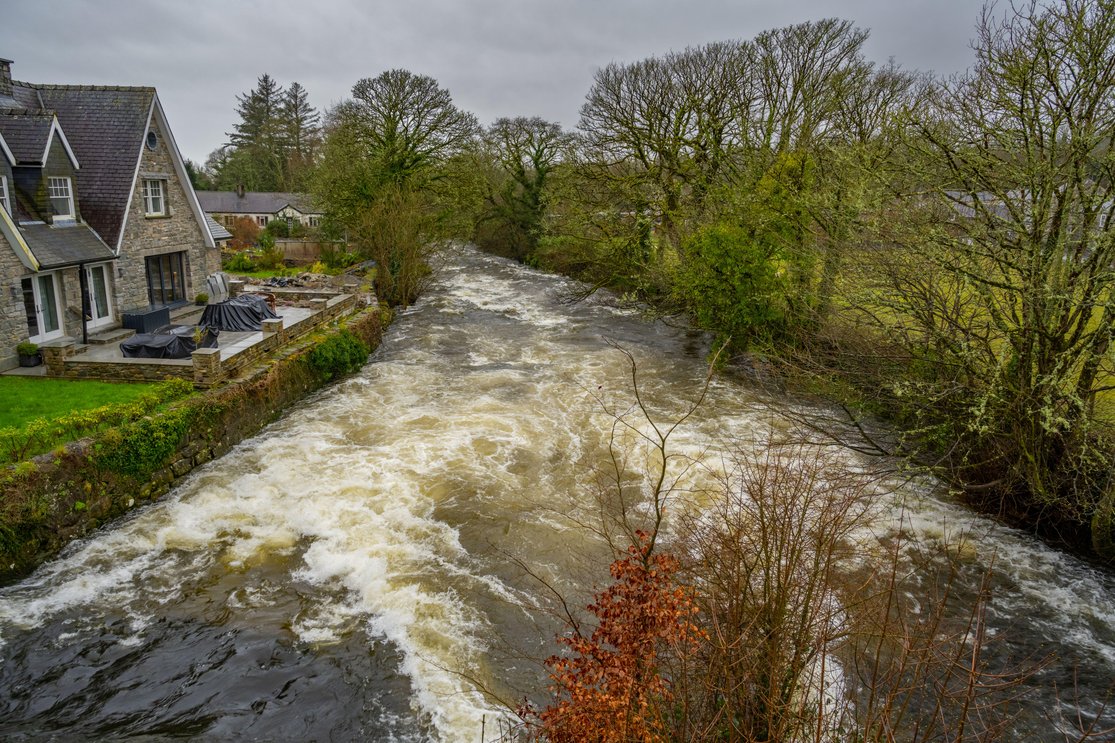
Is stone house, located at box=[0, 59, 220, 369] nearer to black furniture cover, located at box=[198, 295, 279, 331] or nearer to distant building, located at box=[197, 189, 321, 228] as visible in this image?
black furniture cover, located at box=[198, 295, 279, 331]

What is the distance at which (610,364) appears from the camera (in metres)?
23.4

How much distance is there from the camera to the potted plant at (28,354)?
16.0m

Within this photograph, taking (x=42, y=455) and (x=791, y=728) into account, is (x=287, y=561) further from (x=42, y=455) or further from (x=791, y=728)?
(x=791, y=728)

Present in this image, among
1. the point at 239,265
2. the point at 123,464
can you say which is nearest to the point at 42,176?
the point at 123,464

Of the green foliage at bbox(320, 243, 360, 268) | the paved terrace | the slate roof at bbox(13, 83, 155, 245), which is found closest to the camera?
the paved terrace

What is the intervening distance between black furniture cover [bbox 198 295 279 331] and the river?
4404mm

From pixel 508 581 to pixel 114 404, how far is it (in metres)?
9.10

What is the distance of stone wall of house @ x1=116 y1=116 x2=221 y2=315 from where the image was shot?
20.8m

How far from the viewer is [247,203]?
53.1m

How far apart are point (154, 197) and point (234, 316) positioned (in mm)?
5967

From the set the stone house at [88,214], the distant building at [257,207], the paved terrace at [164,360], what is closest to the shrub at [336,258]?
the stone house at [88,214]

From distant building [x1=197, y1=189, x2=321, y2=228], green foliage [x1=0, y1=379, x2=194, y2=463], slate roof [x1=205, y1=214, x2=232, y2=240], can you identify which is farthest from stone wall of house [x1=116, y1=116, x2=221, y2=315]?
distant building [x1=197, y1=189, x2=321, y2=228]

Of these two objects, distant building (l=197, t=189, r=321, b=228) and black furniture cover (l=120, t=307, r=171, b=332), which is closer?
black furniture cover (l=120, t=307, r=171, b=332)

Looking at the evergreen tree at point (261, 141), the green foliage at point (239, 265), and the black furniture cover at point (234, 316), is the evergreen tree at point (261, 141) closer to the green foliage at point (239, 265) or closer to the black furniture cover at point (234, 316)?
the green foliage at point (239, 265)
